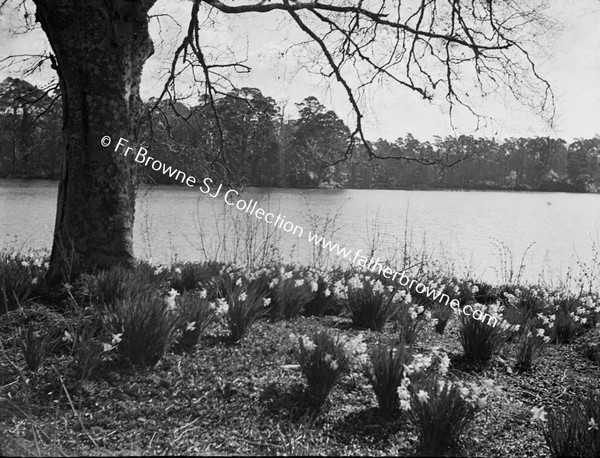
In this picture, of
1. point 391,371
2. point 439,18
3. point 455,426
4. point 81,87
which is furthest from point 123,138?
point 439,18

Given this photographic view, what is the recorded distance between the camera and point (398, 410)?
2666 millimetres

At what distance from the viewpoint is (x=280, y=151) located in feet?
136

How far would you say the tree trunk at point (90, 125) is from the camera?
4.29 m

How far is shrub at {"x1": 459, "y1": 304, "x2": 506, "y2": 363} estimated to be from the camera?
3727 millimetres

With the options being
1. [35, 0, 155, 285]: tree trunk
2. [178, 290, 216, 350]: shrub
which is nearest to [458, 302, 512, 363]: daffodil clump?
[178, 290, 216, 350]: shrub

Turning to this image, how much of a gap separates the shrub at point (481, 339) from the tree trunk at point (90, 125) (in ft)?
10.2

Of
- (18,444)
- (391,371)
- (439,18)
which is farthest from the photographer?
(439,18)

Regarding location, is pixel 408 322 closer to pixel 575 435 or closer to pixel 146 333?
pixel 575 435

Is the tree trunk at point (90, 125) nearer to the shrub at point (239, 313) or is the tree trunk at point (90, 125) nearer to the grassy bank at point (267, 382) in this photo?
the grassy bank at point (267, 382)

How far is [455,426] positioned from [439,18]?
5.42 metres

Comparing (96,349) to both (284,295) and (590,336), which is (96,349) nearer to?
(284,295)

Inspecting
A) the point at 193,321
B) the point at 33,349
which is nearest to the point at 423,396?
the point at 193,321

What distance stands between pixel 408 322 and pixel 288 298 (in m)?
1.07

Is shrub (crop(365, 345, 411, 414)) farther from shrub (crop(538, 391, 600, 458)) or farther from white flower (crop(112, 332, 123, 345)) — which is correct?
white flower (crop(112, 332, 123, 345))
